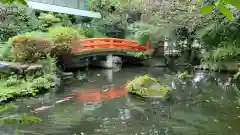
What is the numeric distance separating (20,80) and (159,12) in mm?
10175

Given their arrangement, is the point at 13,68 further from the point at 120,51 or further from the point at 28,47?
the point at 120,51

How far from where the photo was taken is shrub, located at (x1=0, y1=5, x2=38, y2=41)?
16.7 metres

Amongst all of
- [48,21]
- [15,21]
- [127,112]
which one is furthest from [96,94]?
[48,21]

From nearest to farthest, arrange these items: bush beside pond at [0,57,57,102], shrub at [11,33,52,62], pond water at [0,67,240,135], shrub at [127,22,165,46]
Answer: pond water at [0,67,240,135] → bush beside pond at [0,57,57,102] → shrub at [11,33,52,62] → shrub at [127,22,165,46]

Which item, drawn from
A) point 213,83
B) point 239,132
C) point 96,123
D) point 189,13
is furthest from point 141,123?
point 189,13

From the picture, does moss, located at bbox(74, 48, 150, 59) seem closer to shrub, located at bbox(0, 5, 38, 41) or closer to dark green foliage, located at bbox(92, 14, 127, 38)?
dark green foliage, located at bbox(92, 14, 127, 38)

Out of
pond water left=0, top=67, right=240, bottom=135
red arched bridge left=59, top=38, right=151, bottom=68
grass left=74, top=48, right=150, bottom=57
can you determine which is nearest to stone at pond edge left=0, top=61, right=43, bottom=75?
pond water left=0, top=67, right=240, bottom=135

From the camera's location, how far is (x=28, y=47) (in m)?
11.8

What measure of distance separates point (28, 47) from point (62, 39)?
2387 mm

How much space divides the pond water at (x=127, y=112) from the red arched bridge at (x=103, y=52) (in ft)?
14.0

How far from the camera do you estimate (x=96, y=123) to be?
24.0 feet

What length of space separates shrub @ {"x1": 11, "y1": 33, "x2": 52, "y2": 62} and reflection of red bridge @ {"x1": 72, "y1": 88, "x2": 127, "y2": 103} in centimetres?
259

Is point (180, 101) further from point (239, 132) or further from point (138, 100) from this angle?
point (239, 132)

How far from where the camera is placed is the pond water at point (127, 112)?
6.77m
